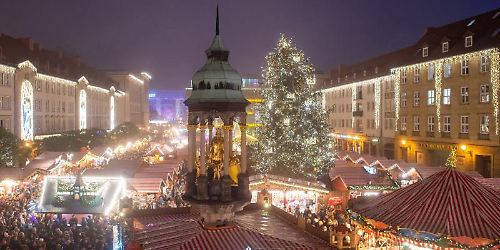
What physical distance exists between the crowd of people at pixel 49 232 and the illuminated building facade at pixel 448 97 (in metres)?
24.3

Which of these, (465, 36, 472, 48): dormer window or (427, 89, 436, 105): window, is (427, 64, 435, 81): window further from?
(465, 36, 472, 48): dormer window

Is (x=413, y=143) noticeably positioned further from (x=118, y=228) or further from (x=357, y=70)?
(x=118, y=228)

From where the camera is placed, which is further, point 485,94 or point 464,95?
point 464,95

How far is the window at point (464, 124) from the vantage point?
151 ft

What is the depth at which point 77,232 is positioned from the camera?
22.3 meters

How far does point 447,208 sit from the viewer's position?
12914 mm

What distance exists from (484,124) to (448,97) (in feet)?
18.6

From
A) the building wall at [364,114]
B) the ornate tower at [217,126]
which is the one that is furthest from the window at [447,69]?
the ornate tower at [217,126]

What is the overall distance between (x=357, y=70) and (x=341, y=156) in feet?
103

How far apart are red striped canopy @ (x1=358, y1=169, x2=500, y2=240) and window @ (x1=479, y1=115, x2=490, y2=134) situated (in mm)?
32026

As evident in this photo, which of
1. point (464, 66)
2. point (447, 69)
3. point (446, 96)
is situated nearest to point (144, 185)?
point (464, 66)

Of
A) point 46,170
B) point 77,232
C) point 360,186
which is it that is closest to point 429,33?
Answer: point 360,186

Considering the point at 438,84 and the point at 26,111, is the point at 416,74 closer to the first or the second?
the point at 438,84

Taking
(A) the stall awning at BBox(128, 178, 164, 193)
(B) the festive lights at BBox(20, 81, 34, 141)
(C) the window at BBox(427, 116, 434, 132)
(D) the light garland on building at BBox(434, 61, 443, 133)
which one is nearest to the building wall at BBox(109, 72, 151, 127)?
(B) the festive lights at BBox(20, 81, 34, 141)
